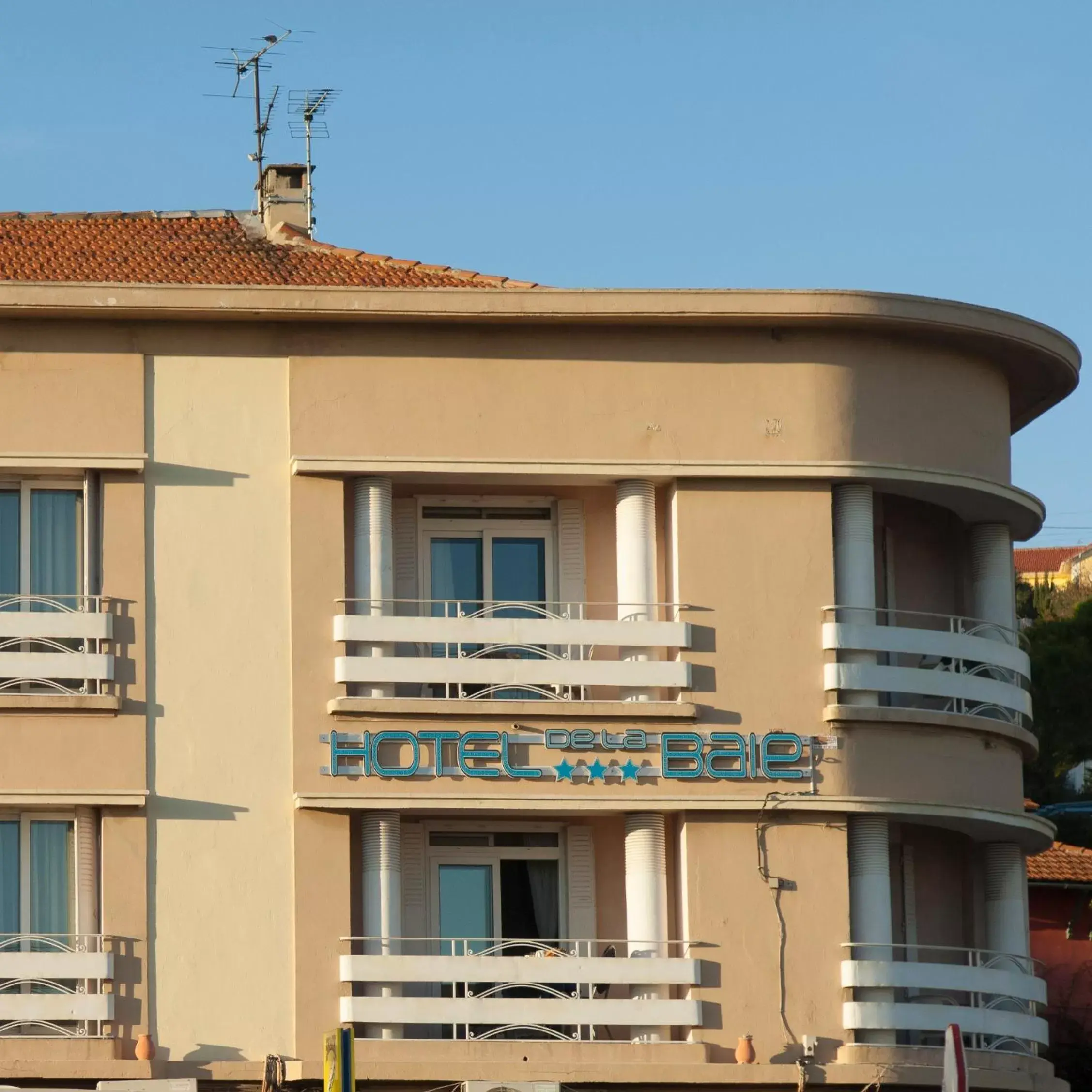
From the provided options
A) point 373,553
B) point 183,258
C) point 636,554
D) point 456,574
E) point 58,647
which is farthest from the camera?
point 183,258

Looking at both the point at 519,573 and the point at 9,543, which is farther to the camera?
the point at 519,573

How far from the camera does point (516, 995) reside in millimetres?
26656

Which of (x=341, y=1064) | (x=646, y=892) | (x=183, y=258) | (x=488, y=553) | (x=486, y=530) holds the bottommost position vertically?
(x=341, y=1064)

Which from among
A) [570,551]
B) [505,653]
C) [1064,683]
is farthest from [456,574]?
[1064,683]

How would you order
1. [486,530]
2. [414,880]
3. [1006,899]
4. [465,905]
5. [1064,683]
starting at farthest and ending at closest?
[1064,683] < [1006,899] < [486,530] < [465,905] < [414,880]

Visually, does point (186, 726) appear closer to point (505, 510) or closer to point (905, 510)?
point (505, 510)

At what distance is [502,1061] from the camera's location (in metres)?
25.7

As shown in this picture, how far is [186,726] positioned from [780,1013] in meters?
6.93

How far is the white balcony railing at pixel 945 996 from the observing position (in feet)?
86.5

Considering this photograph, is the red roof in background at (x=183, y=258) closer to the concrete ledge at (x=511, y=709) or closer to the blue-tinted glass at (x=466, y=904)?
the concrete ledge at (x=511, y=709)

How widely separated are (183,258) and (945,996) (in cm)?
1235

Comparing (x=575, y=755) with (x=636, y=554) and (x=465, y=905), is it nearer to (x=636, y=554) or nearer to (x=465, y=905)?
(x=465, y=905)

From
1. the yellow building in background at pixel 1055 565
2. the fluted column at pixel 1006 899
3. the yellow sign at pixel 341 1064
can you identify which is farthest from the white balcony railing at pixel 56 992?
the yellow building in background at pixel 1055 565

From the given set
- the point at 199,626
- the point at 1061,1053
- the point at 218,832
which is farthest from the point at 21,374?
the point at 1061,1053
